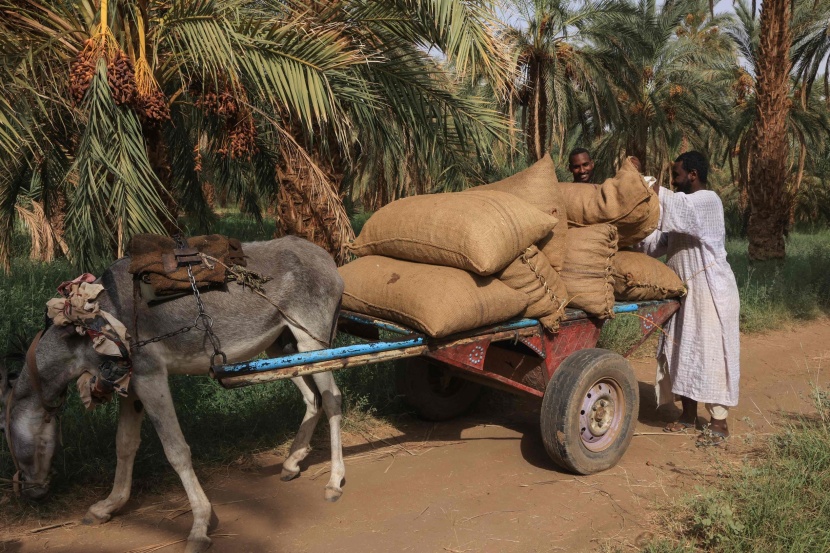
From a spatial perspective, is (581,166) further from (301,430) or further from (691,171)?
(301,430)

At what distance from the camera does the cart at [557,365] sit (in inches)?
161

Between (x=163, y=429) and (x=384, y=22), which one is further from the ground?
(x=384, y=22)

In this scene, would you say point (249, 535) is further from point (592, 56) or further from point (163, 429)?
point (592, 56)

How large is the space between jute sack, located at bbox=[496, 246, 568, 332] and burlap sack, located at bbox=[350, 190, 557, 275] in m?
0.08

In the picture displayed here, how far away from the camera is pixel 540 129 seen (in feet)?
52.9

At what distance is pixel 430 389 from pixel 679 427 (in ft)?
6.54

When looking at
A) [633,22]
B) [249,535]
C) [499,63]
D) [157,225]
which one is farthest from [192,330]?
[633,22]

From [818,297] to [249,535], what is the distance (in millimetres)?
9862

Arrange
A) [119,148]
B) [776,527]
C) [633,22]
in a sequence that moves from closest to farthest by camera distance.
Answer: [776,527], [119,148], [633,22]

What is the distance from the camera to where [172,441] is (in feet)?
12.1

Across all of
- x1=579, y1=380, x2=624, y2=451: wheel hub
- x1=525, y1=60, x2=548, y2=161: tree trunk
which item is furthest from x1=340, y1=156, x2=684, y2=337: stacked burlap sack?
x1=525, y1=60, x2=548, y2=161: tree trunk

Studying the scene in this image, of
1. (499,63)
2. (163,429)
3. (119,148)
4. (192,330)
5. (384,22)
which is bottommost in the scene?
(163,429)

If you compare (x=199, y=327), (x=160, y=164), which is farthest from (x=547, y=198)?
(x=160, y=164)

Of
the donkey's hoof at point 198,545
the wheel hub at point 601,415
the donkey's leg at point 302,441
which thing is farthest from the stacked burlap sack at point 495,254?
the donkey's hoof at point 198,545
